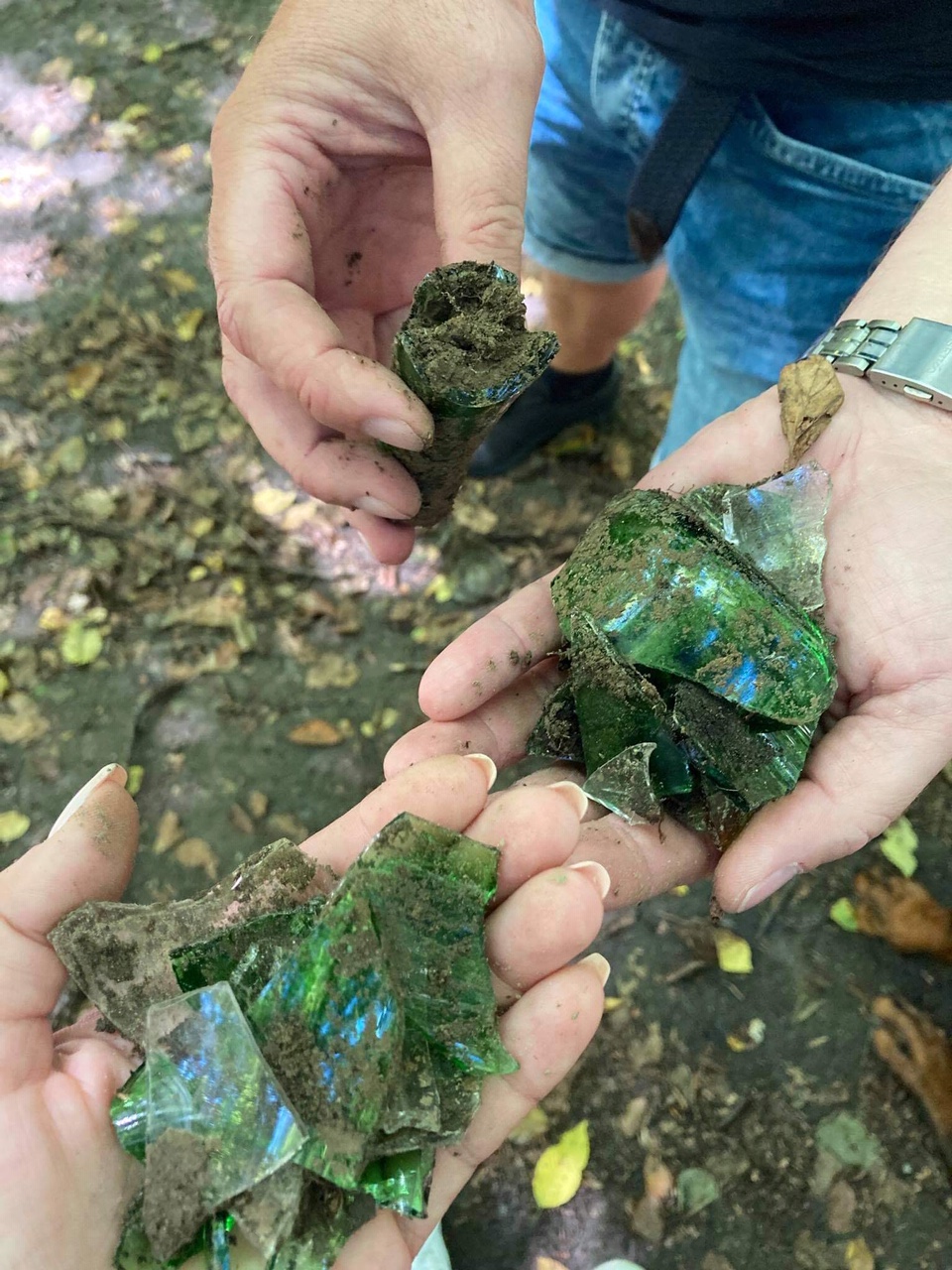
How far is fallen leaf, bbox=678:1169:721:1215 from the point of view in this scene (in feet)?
7.34

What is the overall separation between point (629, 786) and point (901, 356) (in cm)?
100

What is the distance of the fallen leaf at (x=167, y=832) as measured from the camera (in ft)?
8.75

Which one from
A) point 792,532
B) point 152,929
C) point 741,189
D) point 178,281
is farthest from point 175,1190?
point 178,281

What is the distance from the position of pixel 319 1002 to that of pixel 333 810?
138 centimetres

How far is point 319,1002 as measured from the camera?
138 centimetres

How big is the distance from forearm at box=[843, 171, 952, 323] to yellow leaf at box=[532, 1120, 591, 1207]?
6.68 feet

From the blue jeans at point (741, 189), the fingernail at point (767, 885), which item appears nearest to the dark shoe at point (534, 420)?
the blue jeans at point (741, 189)

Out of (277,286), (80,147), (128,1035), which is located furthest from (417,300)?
(80,147)

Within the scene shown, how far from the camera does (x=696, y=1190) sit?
7.38 feet

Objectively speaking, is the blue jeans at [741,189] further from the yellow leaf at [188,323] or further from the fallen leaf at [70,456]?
the fallen leaf at [70,456]

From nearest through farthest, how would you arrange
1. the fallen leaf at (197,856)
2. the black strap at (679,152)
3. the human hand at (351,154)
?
the human hand at (351,154), the black strap at (679,152), the fallen leaf at (197,856)

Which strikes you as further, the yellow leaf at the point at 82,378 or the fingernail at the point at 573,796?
the yellow leaf at the point at 82,378

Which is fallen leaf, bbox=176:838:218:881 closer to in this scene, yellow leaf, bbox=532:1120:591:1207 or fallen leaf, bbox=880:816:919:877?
yellow leaf, bbox=532:1120:591:1207

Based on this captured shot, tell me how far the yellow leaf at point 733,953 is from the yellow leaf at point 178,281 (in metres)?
3.23
